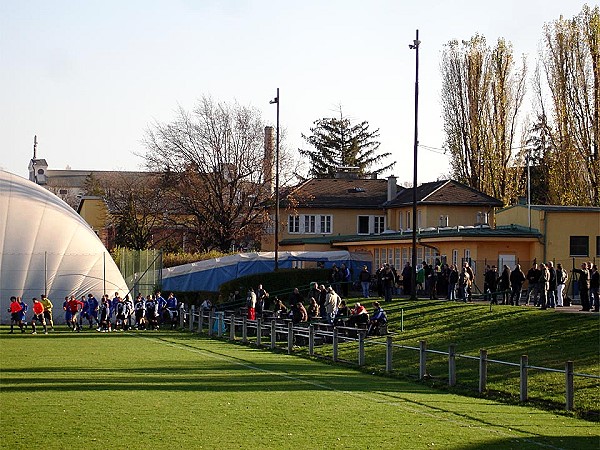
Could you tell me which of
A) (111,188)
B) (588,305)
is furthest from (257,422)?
(111,188)

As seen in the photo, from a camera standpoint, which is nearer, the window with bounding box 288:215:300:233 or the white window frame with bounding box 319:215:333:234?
the window with bounding box 288:215:300:233

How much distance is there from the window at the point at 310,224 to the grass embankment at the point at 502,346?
37.5 metres

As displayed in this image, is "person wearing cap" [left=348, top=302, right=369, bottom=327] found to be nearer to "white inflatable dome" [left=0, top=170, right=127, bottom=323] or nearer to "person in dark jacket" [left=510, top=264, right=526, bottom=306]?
"person in dark jacket" [left=510, top=264, right=526, bottom=306]

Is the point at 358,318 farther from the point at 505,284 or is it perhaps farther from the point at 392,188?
the point at 392,188

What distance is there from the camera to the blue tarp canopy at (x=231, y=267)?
Result: 221 feet

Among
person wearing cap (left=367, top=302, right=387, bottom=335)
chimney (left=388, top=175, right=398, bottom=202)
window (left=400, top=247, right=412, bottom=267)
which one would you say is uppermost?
chimney (left=388, top=175, right=398, bottom=202)

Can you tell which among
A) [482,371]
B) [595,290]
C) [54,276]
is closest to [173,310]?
[54,276]

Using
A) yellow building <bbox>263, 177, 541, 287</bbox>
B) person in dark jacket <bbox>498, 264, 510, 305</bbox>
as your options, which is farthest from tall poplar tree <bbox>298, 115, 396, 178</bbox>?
person in dark jacket <bbox>498, 264, 510, 305</bbox>

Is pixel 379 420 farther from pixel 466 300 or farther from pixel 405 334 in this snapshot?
pixel 466 300

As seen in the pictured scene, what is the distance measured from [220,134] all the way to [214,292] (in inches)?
889

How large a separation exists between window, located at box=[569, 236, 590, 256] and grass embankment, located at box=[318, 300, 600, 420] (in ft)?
41.1

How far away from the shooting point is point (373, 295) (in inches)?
2227

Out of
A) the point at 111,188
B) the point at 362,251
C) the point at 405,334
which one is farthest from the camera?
the point at 111,188

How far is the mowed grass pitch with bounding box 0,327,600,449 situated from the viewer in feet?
51.6
